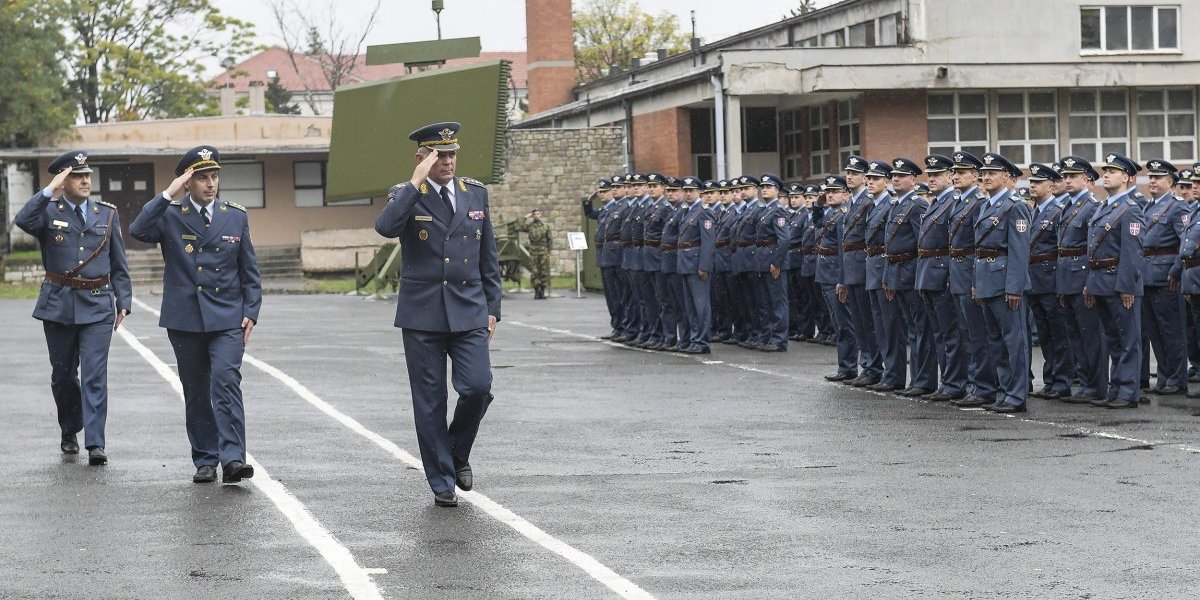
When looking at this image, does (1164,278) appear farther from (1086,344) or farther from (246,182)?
(246,182)

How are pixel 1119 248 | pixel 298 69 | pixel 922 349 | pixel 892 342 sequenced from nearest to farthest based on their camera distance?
pixel 1119 248
pixel 922 349
pixel 892 342
pixel 298 69

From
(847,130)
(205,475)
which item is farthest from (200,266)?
(847,130)

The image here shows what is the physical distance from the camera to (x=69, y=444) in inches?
475

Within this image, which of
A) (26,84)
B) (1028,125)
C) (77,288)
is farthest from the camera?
(26,84)

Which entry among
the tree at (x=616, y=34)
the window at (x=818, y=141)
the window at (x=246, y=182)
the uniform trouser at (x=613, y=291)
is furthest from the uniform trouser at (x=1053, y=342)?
the tree at (x=616, y=34)

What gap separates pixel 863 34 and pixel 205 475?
39.0 meters

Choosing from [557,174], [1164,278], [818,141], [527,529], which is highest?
[818,141]

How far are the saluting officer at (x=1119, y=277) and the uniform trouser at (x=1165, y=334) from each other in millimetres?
1118

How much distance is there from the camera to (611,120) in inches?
1934

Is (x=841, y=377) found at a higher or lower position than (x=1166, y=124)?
lower

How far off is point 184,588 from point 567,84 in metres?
56.2

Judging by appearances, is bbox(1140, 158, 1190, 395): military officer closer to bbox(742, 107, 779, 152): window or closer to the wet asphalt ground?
the wet asphalt ground

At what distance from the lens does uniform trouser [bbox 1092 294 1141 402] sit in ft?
47.4

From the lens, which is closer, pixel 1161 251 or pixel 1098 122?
pixel 1161 251
